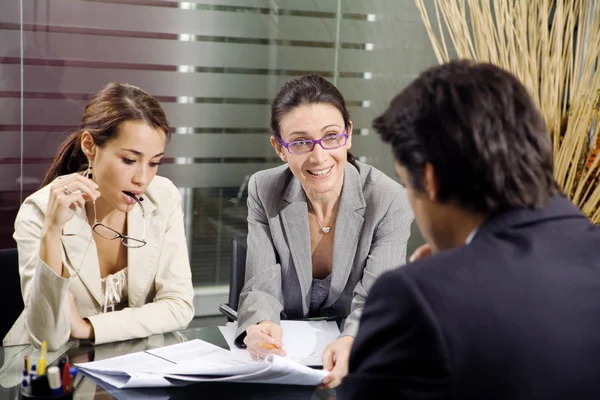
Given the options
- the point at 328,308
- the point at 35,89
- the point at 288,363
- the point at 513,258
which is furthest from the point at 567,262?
the point at 35,89

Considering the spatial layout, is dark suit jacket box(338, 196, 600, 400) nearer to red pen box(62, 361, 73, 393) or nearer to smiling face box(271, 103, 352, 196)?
red pen box(62, 361, 73, 393)

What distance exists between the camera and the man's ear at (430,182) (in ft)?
3.57

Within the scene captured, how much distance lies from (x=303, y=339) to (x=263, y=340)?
0.13 metres

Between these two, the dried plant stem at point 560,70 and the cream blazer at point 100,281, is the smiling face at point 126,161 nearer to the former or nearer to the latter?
the cream blazer at point 100,281

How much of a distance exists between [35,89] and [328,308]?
2.23 m

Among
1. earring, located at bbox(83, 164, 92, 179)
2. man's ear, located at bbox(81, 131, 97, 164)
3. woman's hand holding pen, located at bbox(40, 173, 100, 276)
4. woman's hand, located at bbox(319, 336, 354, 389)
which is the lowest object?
woman's hand, located at bbox(319, 336, 354, 389)

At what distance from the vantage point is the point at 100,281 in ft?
7.48

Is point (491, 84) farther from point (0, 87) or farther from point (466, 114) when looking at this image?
point (0, 87)

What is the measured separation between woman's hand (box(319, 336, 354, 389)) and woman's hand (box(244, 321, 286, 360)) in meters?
0.13

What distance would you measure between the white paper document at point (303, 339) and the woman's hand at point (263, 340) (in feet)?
0.05

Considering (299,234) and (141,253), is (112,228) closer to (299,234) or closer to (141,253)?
(141,253)

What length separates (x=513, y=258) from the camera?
1.01m

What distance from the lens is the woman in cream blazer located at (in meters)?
2.14

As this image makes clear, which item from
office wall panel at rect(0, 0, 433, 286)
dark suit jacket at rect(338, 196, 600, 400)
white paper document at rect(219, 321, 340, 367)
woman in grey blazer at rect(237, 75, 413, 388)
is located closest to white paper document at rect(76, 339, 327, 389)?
white paper document at rect(219, 321, 340, 367)
